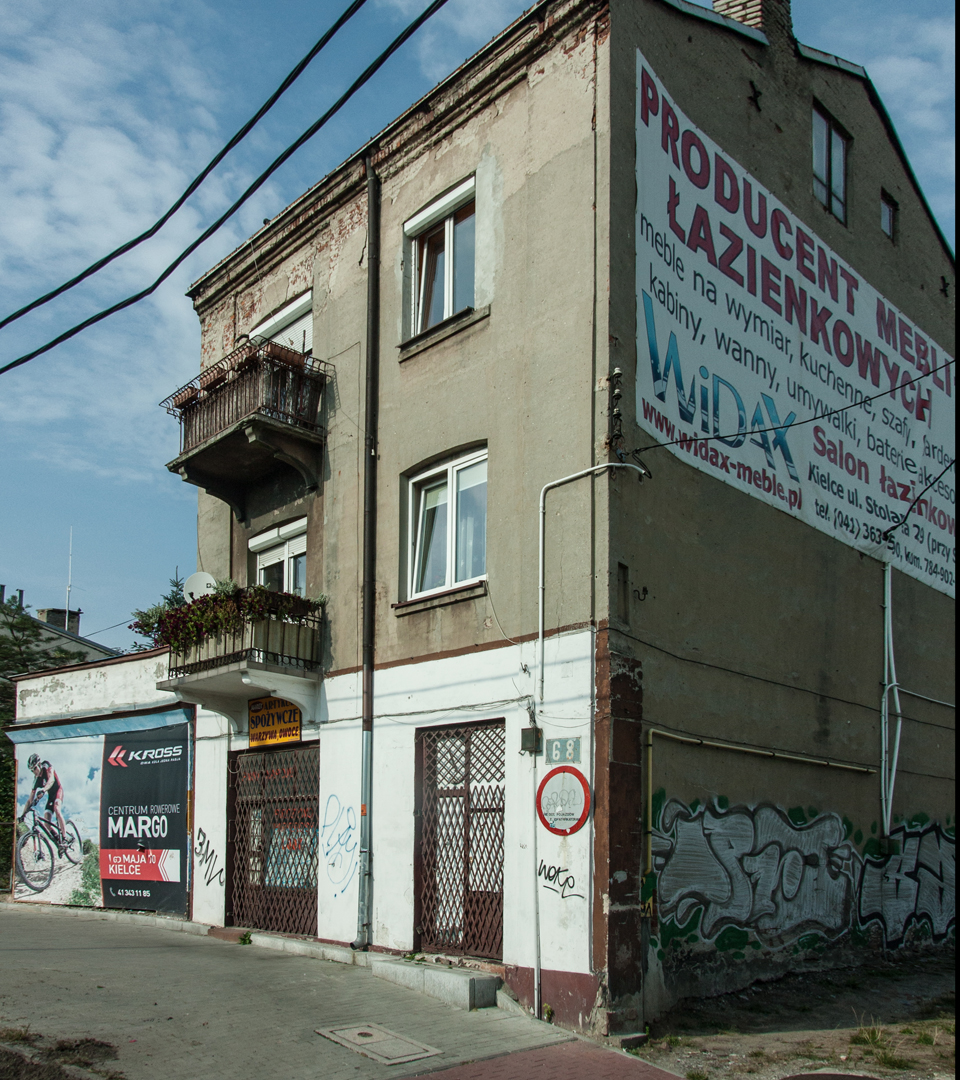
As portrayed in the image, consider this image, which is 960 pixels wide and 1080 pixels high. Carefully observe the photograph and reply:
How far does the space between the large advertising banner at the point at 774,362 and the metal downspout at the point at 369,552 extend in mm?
3603

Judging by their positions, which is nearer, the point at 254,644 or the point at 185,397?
the point at 254,644

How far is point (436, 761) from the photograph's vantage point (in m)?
11.0

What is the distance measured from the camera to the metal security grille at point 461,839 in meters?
10.1

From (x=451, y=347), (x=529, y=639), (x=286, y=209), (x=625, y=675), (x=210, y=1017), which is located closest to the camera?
(x=210, y=1017)

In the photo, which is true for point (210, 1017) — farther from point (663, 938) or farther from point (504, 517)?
point (504, 517)

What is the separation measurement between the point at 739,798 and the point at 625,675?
2.38 meters

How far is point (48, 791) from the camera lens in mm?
17094

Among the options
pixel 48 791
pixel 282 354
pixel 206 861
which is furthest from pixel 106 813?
pixel 282 354

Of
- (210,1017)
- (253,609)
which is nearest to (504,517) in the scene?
(253,609)

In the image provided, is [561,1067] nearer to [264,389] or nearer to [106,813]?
[264,389]

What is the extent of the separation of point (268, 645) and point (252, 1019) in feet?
15.2

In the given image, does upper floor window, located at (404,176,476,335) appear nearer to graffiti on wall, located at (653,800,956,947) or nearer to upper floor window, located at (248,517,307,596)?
upper floor window, located at (248,517,307,596)

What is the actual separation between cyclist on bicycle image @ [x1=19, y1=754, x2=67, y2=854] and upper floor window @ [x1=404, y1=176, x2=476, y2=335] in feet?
32.0

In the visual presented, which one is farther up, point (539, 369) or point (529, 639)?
point (539, 369)
